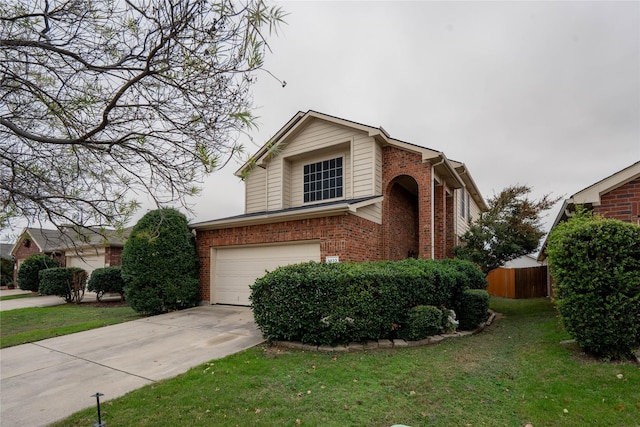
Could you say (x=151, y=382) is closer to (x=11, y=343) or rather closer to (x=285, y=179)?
(x=11, y=343)

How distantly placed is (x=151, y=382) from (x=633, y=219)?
9.91 m

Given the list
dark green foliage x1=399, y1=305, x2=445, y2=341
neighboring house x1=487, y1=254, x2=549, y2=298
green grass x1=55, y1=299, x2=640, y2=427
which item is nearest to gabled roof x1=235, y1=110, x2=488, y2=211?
dark green foliage x1=399, y1=305, x2=445, y2=341

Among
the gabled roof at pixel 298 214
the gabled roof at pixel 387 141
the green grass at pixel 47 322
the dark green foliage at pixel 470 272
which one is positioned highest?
the gabled roof at pixel 387 141

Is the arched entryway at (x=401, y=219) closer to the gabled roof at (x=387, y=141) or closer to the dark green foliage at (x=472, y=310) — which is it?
the gabled roof at (x=387, y=141)

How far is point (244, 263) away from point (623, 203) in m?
10.4

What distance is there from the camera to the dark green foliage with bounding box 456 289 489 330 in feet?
28.0

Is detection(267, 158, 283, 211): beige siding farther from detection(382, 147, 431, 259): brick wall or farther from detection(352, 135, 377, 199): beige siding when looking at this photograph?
detection(382, 147, 431, 259): brick wall

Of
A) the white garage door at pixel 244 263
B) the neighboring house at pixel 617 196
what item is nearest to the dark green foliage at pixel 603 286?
the neighboring house at pixel 617 196

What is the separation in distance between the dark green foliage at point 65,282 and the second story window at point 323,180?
11.5 metres

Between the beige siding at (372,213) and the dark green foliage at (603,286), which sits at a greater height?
the beige siding at (372,213)

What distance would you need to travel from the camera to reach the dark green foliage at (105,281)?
635 inches

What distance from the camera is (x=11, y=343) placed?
818 centimetres

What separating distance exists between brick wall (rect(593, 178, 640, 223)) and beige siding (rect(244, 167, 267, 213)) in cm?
1091

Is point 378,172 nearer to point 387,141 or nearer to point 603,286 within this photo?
point 387,141
